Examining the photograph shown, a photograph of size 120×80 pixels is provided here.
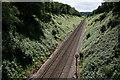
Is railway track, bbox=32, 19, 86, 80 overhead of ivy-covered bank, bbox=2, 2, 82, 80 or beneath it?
beneath

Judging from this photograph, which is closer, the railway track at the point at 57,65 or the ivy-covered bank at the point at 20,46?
the ivy-covered bank at the point at 20,46

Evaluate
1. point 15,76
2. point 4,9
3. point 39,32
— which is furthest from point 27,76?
point 39,32

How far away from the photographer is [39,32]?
34219 millimetres

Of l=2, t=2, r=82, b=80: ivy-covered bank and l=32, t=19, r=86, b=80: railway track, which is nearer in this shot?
l=2, t=2, r=82, b=80: ivy-covered bank

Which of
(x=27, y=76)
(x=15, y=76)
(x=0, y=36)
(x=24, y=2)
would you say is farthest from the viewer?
(x=24, y=2)

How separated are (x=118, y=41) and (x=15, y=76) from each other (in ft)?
37.0

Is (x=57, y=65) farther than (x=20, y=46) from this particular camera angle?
Yes

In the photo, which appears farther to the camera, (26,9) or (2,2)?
(26,9)

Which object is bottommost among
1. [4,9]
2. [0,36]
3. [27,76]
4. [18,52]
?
[27,76]

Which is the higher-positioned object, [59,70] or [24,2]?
[24,2]

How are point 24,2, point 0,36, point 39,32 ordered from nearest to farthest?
point 0,36
point 24,2
point 39,32

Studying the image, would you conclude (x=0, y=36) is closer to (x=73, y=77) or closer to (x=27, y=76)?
(x=27, y=76)

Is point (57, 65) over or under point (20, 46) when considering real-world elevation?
under

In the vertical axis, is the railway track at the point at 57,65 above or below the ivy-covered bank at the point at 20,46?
below
